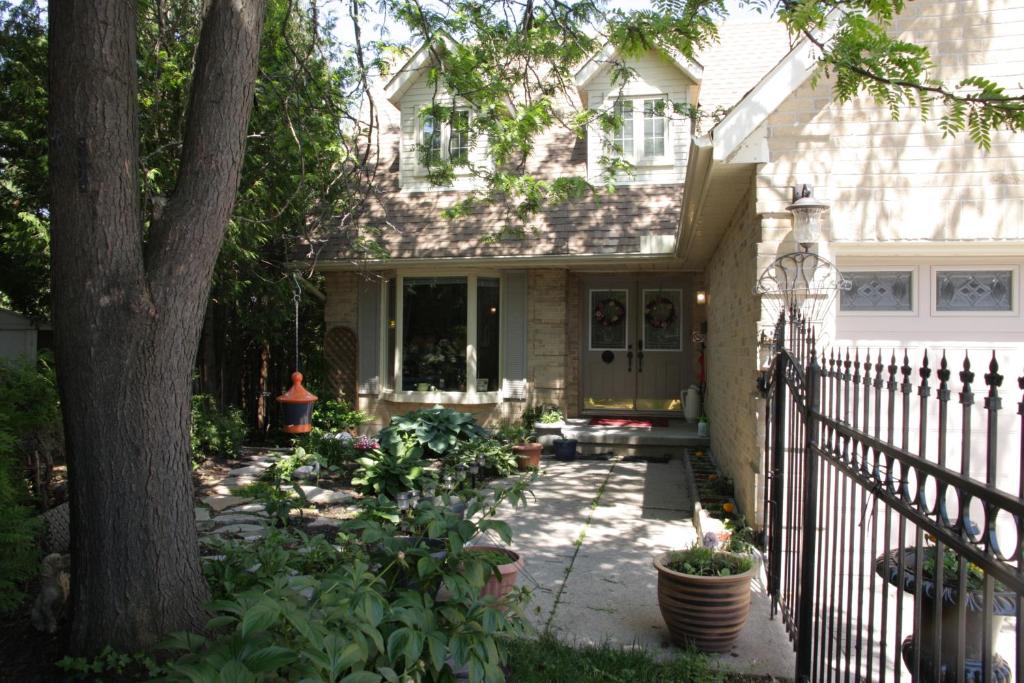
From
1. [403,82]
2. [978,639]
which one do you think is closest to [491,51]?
[403,82]

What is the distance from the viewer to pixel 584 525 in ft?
22.3

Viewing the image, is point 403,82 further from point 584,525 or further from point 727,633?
point 727,633

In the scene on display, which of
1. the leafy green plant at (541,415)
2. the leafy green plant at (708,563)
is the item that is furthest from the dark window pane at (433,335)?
the leafy green plant at (708,563)

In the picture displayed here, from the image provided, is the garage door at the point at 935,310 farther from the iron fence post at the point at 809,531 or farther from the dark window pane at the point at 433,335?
the dark window pane at the point at 433,335

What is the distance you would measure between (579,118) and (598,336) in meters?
5.09

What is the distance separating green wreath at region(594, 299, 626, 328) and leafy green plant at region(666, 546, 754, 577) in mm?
8663

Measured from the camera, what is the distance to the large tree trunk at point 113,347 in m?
3.29

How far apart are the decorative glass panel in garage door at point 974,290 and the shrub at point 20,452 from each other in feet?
20.7

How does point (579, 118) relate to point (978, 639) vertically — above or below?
above

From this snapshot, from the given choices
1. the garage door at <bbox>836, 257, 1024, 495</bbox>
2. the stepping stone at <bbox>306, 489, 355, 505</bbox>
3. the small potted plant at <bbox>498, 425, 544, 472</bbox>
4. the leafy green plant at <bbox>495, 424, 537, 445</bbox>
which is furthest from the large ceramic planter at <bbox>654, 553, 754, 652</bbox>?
the leafy green plant at <bbox>495, 424, 537, 445</bbox>

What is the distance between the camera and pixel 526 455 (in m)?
9.73

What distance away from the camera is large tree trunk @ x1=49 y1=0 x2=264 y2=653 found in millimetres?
3289

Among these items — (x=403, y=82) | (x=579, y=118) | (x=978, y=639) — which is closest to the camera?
(x=978, y=639)

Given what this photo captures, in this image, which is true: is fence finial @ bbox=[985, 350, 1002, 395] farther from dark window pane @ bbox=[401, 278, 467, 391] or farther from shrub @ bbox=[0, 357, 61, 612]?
dark window pane @ bbox=[401, 278, 467, 391]
